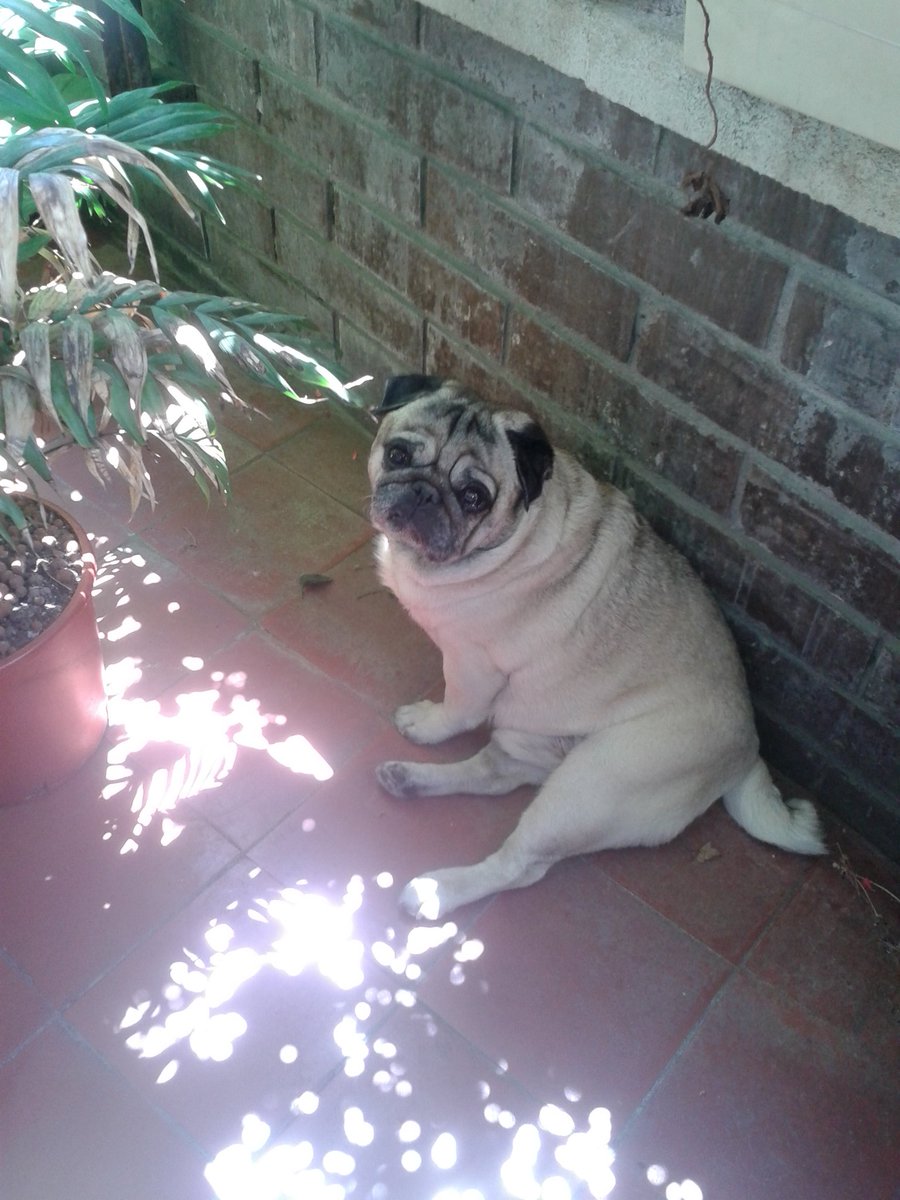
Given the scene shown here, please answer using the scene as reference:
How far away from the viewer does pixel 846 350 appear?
231 centimetres

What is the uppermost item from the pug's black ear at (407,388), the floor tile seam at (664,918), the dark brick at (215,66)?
the dark brick at (215,66)

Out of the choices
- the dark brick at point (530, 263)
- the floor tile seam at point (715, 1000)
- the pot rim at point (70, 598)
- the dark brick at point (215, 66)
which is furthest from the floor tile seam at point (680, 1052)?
the dark brick at point (215, 66)

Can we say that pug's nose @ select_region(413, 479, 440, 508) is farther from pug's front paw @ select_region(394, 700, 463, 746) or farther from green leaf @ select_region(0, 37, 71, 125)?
green leaf @ select_region(0, 37, 71, 125)

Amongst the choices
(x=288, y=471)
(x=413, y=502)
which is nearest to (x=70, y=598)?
(x=413, y=502)

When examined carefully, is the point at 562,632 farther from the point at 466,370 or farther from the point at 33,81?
the point at 33,81

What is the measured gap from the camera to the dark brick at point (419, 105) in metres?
2.91

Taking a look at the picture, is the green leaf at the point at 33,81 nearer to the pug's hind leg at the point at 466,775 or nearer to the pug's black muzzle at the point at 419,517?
the pug's black muzzle at the point at 419,517

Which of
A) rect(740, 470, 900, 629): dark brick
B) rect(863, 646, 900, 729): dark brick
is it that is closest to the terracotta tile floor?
rect(863, 646, 900, 729): dark brick

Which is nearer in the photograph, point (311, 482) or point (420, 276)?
point (420, 276)

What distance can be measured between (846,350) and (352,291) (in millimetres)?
2034

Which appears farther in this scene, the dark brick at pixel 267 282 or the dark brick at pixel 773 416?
the dark brick at pixel 267 282

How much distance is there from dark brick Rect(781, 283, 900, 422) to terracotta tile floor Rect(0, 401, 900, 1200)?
1357 millimetres

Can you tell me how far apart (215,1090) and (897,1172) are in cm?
162

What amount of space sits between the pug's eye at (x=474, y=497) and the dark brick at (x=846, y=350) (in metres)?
0.80
